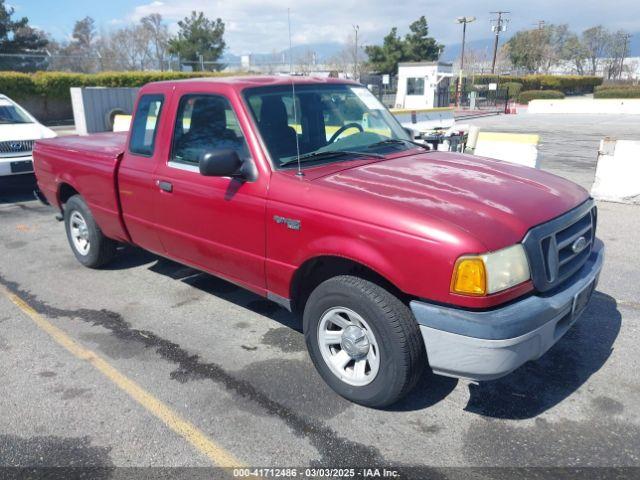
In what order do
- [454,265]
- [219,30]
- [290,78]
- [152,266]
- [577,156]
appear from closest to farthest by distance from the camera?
[454,265]
[290,78]
[152,266]
[577,156]
[219,30]

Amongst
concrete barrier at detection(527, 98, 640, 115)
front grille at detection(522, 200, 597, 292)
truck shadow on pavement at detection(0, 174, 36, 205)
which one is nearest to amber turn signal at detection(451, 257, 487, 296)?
front grille at detection(522, 200, 597, 292)

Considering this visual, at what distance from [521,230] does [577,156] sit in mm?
13037

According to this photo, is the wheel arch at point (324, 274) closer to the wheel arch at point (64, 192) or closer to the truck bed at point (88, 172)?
the truck bed at point (88, 172)

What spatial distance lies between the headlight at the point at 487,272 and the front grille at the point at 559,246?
0.38 feet

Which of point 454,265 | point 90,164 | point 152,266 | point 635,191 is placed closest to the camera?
point 454,265

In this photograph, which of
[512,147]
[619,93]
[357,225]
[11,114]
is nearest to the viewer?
[357,225]

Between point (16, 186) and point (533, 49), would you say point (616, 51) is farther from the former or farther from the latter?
point (16, 186)

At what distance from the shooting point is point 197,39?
49.2m

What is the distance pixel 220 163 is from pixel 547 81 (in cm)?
5488

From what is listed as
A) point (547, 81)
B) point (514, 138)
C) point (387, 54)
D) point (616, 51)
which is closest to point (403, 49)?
point (387, 54)

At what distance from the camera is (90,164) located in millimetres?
5074

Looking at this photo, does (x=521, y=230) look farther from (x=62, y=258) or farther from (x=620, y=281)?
(x=62, y=258)

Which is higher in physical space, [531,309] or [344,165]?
[344,165]

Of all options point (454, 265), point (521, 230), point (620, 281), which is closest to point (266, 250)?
point (454, 265)
